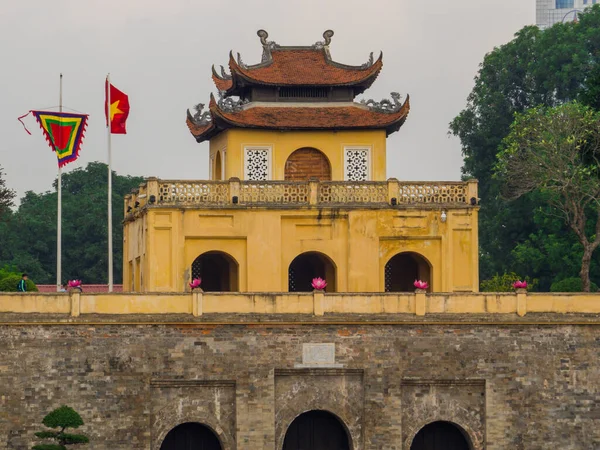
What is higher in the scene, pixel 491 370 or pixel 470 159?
pixel 470 159

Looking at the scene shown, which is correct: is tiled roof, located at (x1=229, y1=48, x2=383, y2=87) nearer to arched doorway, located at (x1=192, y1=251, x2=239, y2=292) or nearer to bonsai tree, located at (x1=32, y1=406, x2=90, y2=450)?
arched doorway, located at (x1=192, y1=251, x2=239, y2=292)

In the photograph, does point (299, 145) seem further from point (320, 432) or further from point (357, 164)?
point (320, 432)

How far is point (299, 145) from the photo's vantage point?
54.6 metres

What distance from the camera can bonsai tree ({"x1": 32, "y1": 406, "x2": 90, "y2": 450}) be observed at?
4475cm

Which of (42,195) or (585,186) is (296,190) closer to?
(585,186)

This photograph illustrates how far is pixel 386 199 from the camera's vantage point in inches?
2058

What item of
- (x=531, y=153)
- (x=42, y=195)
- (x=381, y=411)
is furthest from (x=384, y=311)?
(x=42, y=195)

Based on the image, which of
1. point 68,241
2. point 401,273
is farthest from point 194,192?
point 68,241

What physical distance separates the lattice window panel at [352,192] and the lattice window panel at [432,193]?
2.12ft

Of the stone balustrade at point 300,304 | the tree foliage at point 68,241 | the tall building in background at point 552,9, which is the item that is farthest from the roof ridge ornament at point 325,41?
the tall building in background at point 552,9

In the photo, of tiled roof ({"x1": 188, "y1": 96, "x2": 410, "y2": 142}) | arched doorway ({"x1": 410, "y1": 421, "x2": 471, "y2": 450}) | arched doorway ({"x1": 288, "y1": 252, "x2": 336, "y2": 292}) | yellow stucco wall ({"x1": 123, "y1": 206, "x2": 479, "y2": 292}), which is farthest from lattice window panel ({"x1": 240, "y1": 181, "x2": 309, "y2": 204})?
arched doorway ({"x1": 410, "y1": 421, "x2": 471, "y2": 450})

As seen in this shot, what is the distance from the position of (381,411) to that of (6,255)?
4084cm

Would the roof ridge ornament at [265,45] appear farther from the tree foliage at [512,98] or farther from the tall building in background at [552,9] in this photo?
the tall building in background at [552,9]

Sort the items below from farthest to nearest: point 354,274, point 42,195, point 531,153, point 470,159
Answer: point 42,195, point 470,159, point 531,153, point 354,274
